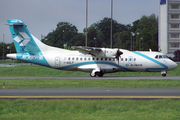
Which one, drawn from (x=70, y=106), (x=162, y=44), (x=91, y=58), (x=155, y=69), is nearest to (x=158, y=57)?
(x=155, y=69)

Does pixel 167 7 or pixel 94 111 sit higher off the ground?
pixel 167 7

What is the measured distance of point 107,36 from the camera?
418 feet

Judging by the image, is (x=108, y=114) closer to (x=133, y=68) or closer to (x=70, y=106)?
(x=70, y=106)

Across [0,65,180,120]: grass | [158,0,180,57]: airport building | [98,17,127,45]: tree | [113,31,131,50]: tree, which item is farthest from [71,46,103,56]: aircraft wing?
[98,17,127,45]: tree

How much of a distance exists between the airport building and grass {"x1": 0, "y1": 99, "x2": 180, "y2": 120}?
74.9 metres

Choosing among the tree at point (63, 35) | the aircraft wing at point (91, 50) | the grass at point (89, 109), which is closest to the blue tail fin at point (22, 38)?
the aircraft wing at point (91, 50)

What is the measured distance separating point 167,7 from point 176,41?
11460mm

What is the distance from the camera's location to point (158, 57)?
31.7 meters

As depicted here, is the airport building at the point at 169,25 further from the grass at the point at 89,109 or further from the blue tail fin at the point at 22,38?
the grass at the point at 89,109

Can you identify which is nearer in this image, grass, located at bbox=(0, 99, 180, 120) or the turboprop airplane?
grass, located at bbox=(0, 99, 180, 120)

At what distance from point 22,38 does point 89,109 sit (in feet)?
75.8

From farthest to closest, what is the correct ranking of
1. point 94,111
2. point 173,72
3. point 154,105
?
point 173,72
point 154,105
point 94,111

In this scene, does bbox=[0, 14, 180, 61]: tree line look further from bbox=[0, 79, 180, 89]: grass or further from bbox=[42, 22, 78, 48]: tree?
bbox=[0, 79, 180, 89]: grass

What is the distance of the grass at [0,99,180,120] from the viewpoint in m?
10.3
